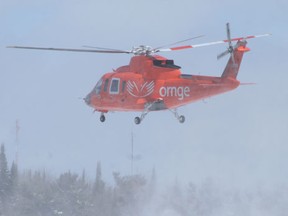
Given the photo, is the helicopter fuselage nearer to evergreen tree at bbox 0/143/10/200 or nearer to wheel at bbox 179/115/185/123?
wheel at bbox 179/115/185/123

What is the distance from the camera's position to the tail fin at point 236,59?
120 meters

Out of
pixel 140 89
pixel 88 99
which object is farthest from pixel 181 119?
pixel 88 99

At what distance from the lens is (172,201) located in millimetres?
165000

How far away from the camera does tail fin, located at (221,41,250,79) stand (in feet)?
393

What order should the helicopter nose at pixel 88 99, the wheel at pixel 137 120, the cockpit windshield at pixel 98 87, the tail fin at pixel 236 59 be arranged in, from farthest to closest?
the helicopter nose at pixel 88 99
the cockpit windshield at pixel 98 87
the wheel at pixel 137 120
the tail fin at pixel 236 59

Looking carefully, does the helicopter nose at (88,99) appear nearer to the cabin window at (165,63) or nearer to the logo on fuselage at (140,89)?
the logo on fuselage at (140,89)

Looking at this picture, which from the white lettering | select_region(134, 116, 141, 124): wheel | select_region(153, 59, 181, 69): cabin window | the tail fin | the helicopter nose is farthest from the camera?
the helicopter nose

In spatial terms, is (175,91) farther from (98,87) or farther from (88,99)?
(88,99)

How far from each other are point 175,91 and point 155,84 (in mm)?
2418

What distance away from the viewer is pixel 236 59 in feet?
395

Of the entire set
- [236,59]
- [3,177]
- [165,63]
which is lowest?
[3,177]

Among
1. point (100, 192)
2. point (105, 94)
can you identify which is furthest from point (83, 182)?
point (105, 94)

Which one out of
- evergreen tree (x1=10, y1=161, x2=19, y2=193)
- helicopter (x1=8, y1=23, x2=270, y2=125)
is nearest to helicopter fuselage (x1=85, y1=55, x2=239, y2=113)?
helicopter (x1=8, y1=23, x2=270, y2=125)

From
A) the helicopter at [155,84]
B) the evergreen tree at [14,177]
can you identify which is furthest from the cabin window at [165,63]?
the evergreen tree at [14,177]
